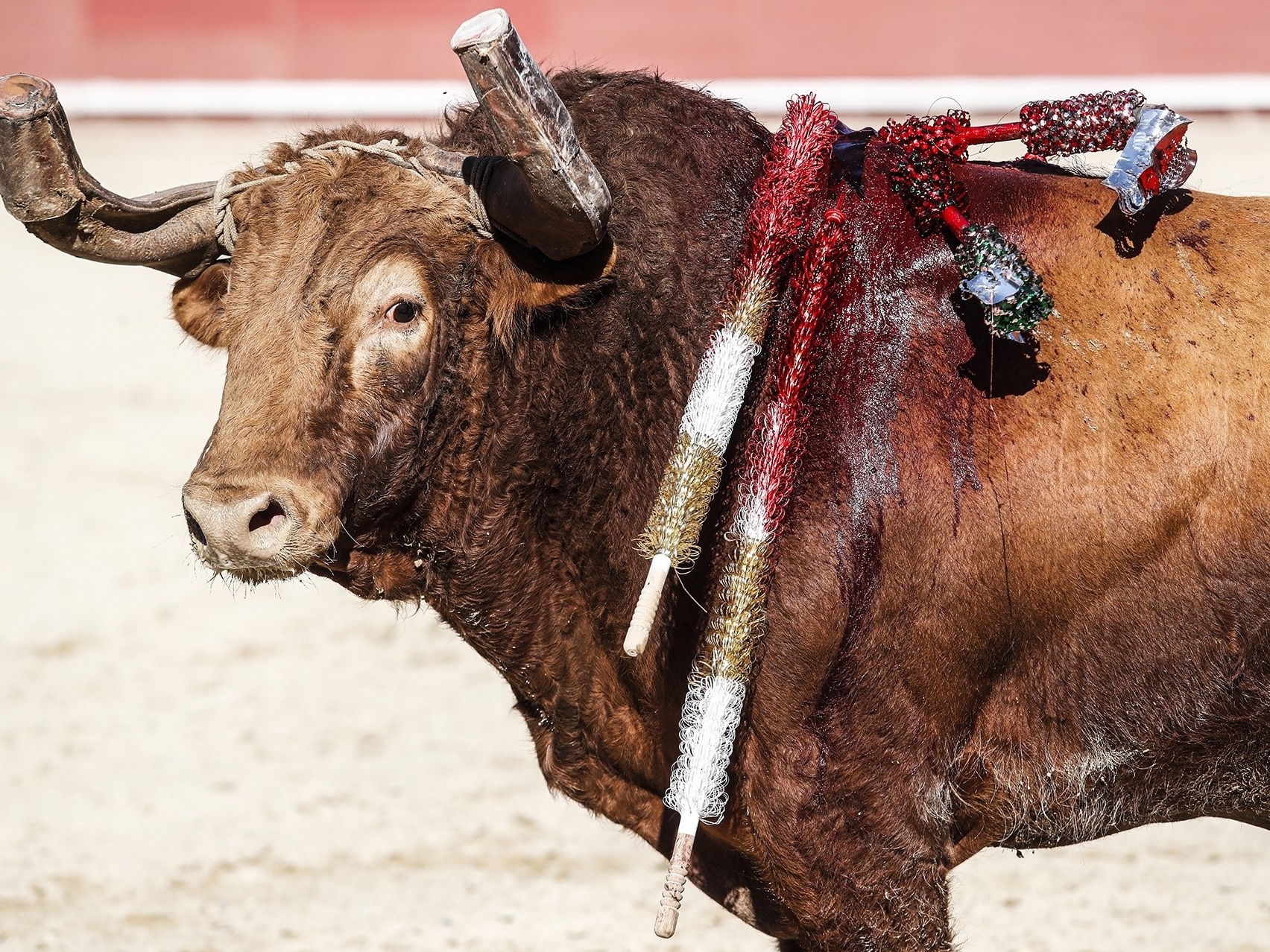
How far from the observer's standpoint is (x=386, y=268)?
3000 mm

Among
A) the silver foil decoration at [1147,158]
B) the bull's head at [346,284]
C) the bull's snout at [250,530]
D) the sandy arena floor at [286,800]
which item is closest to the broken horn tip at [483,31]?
the bull's head at [346,284]

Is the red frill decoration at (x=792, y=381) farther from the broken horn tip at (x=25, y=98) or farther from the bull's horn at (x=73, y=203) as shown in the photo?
the broken horn tip at (x=25, y=98)

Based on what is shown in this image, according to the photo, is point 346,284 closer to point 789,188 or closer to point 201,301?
point 201,301

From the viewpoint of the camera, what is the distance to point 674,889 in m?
2.92

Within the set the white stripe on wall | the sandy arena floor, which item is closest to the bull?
the sandy arena floor

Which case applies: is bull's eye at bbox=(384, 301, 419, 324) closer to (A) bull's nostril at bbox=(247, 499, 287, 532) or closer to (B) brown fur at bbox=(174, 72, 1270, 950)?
(B) brown fur at bbox=(174, 72, 1270, 950)

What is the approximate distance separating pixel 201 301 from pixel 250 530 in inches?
36.8

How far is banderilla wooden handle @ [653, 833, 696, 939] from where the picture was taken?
291 cm

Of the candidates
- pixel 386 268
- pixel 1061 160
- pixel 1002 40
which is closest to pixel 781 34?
pixel 1002 40

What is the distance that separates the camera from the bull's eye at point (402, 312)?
9.88 ft

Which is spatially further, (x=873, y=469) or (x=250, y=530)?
(x=873, y=469)

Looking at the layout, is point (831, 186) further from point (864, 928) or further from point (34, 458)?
point (34, 458)

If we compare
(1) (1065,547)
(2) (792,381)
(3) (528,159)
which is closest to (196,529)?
(3) (528,159)

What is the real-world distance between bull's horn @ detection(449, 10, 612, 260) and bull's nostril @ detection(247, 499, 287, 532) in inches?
31.0
